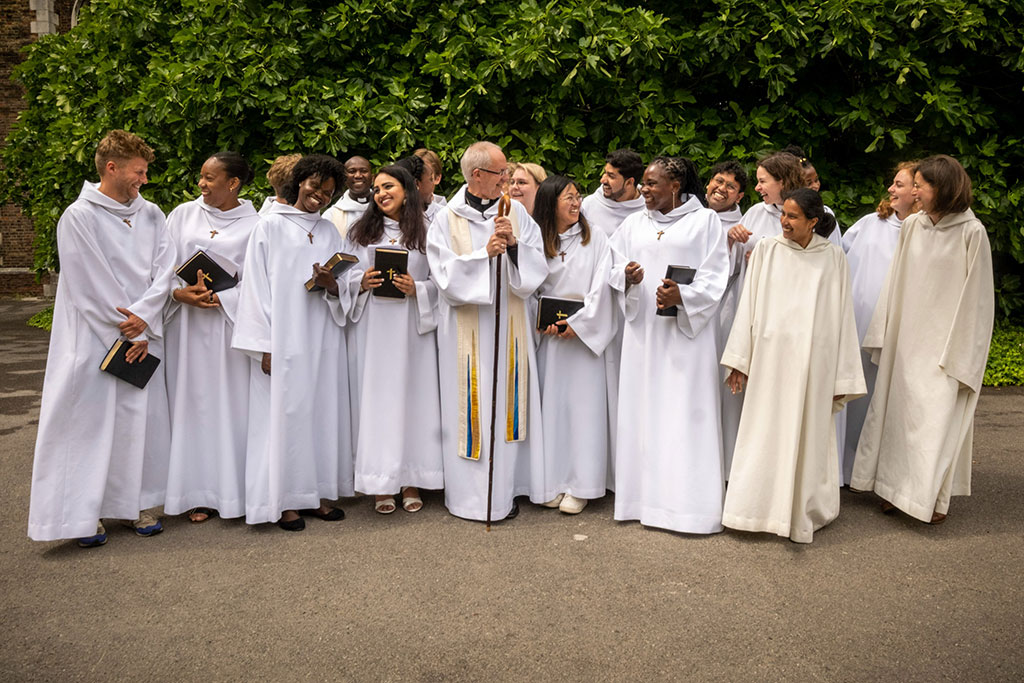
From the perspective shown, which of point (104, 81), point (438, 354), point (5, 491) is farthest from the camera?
point (104, 81)

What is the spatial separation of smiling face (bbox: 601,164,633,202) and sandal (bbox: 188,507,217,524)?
11.3ft

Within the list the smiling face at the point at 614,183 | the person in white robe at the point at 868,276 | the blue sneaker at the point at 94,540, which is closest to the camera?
the blue sneaker at the point at 94,540

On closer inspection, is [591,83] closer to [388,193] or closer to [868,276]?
[868,276]

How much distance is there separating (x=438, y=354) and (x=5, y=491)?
10.7 feet

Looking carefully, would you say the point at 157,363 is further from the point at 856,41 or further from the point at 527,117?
the point at 856,41

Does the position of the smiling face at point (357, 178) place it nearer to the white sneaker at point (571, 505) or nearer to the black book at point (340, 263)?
the black book at point (340, 263)

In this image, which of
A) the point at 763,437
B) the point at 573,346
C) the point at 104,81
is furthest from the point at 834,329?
the point at 104,81

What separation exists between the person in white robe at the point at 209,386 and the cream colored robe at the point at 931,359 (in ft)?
13.1

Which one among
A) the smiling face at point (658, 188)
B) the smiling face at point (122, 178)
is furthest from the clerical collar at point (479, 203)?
the smiling face at point (122, 178)

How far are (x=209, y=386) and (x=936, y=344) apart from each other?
14.7 feet

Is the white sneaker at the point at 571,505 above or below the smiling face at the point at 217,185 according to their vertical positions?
below

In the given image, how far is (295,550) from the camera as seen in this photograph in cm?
512

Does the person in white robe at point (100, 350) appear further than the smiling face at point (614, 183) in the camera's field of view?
No

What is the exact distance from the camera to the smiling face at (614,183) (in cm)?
632
